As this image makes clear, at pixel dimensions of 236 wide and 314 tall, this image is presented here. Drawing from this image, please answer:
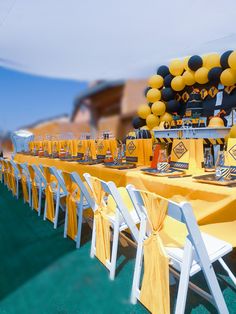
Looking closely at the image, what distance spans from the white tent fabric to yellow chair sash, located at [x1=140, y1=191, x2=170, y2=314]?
2.24 meters

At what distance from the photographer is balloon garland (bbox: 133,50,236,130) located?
17.7 ft

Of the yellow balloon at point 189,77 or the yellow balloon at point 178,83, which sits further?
the yellow balloon at point 178,83

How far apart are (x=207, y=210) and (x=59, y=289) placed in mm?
1042

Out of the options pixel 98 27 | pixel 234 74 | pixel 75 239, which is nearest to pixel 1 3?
pixel 98 27

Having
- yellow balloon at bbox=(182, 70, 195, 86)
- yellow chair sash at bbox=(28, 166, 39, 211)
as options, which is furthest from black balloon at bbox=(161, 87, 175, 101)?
yellow chair sash at bbox=(28, 166, 39, 211)

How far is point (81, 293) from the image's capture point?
5.26ft

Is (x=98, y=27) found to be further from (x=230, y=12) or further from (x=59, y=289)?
(x=59, y=289)

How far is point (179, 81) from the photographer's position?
6.33m

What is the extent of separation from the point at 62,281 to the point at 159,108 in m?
5.62

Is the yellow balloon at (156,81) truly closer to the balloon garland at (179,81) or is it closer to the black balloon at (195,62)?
the balloon garland at (179,81)

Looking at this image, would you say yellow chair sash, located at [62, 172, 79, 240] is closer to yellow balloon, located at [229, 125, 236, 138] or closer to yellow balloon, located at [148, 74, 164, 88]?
yellow balloon, located at [229, 125, 236, 138]

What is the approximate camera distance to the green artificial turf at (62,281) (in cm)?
147

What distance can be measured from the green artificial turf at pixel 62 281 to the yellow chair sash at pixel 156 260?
0.23 meters

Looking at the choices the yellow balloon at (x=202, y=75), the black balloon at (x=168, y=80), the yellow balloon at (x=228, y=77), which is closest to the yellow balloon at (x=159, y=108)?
the black balloon at (x=168, y=80)
